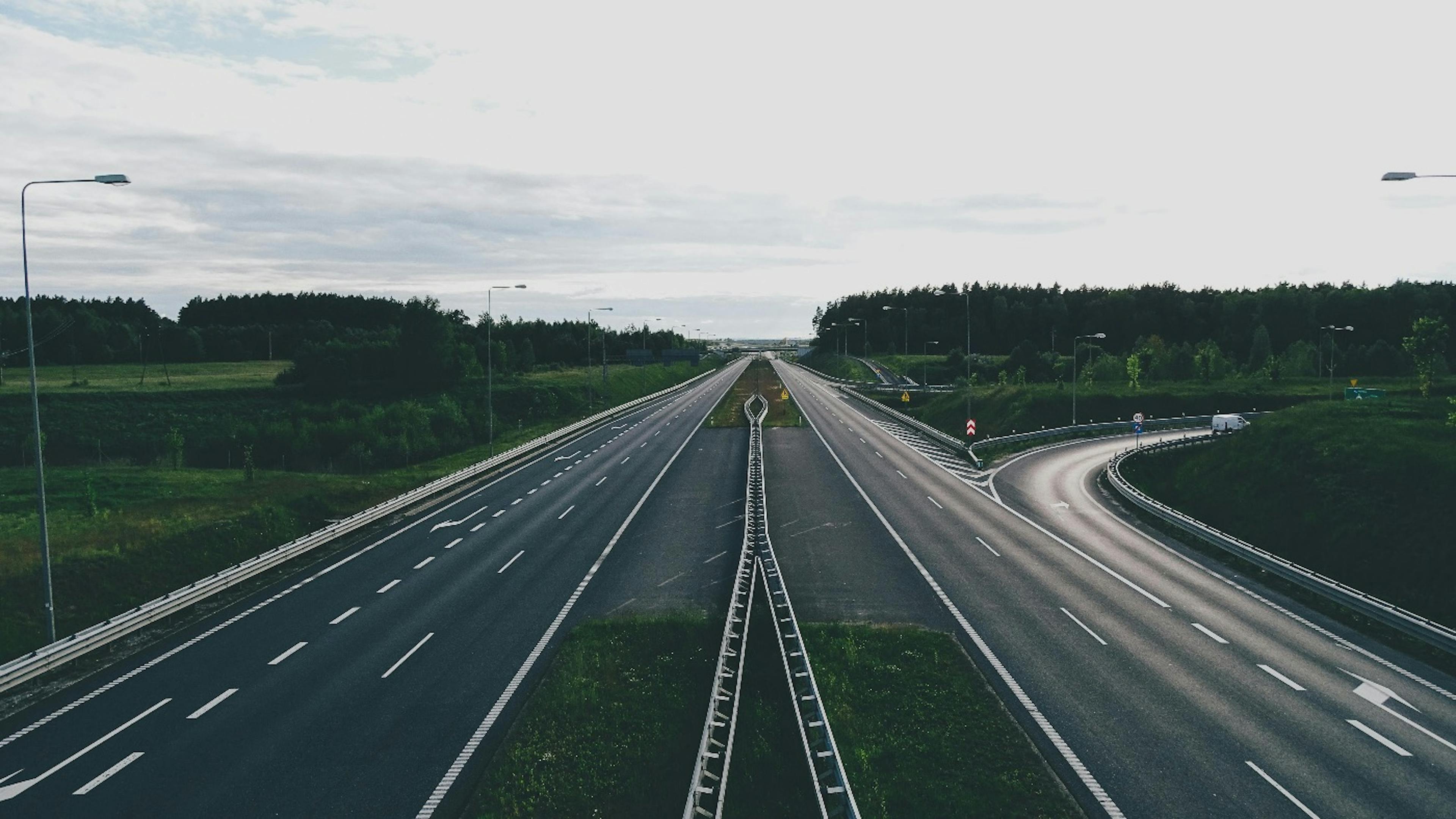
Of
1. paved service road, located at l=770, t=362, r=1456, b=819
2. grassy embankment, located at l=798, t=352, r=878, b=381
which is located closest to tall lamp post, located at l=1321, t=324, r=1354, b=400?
paved service road, located at l=770, t=362, r=1456, b=819

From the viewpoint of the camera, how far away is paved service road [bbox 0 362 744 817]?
16781mm

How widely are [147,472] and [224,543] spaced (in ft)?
71.4

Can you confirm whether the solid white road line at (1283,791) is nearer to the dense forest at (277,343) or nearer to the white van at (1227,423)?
the white van at (1227,423)

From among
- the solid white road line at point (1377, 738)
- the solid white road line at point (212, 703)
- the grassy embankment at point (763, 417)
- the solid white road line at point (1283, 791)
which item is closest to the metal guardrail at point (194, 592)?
the solid white road line at point (212, 703)

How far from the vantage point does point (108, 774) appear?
17375 millimetres

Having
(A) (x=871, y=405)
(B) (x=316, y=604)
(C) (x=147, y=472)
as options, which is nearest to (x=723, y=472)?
(B) (x=316, y=604)

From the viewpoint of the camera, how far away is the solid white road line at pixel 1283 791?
622 inches

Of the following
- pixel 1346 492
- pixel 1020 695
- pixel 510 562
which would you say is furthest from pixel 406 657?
pixel 1346 492

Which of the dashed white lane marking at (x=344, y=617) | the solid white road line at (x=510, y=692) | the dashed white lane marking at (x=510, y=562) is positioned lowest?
the solid white road line at (x=510, y=692)

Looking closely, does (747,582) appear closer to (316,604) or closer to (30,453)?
(316,604)

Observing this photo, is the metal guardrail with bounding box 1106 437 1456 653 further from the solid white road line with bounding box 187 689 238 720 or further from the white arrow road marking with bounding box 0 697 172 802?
the white arrow road marking with bounding box 0 697 172 802

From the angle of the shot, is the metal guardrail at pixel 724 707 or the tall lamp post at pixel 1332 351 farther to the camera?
the tall lamp post at pixel 1332 351

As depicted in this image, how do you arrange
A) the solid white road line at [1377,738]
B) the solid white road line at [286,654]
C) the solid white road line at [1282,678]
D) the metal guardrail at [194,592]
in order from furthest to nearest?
1. the solid white road line at [286,654]
2. the metal guardrail at [194,592]
3. the solid white road line at [1282,678]
4. the solid white road line at [1377,738]

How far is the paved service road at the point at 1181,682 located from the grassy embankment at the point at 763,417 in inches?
1846
